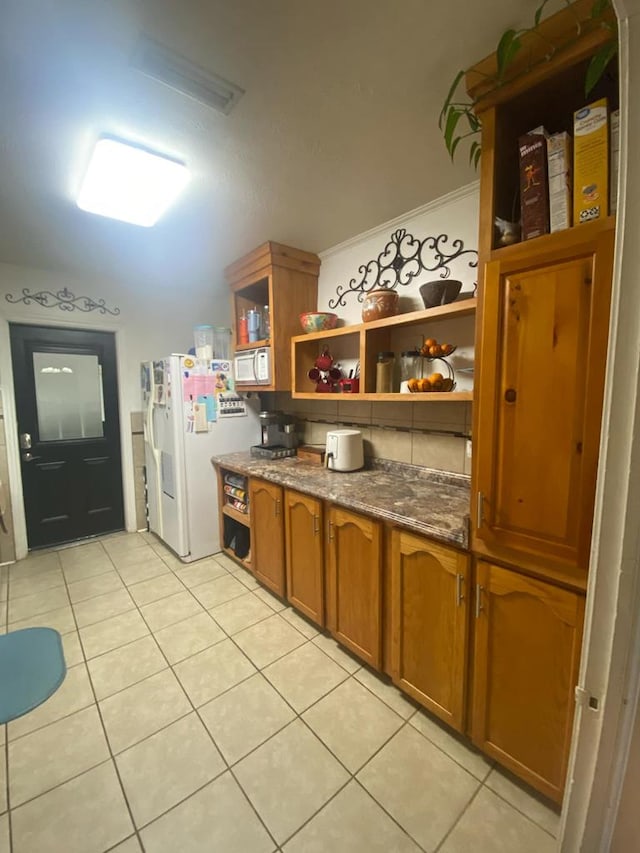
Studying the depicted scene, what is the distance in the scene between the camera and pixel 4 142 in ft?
4.26

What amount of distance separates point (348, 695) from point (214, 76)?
7.64ft

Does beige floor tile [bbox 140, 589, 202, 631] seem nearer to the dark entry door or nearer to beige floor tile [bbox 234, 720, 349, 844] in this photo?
beige floor tile [bbox 234, 720, 349, 844]

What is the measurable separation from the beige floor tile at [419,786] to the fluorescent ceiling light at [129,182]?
244cm

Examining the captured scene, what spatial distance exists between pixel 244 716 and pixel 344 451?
1296 millimetres

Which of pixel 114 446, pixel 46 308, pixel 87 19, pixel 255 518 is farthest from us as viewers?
pixel 114 446

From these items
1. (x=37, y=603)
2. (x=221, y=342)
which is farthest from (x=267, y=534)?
(x=221, y=342)

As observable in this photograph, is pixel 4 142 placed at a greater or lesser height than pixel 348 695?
greater

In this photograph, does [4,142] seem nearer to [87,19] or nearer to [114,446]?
[87,19]

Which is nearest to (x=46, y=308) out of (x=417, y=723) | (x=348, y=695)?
(x=348, y=695)

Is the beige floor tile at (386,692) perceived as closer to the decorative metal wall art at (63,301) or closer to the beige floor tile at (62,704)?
the beige floor tile at (62,704)

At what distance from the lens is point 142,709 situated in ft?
4.81

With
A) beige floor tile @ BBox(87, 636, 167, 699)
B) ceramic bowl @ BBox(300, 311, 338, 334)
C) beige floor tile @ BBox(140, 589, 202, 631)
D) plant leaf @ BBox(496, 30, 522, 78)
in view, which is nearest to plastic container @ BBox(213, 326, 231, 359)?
ceramic bowl @ BBox(300, 311, 338, 334)

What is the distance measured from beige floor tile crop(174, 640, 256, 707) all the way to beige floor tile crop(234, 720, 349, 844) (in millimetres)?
349

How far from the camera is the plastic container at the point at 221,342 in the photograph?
2.89 m
